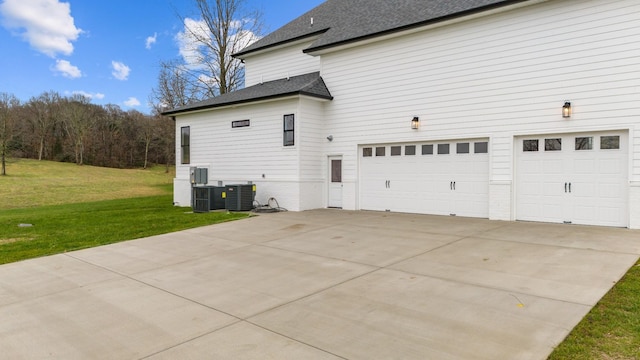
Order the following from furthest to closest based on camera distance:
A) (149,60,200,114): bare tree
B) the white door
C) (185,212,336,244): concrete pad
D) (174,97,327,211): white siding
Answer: (149,60,200,114): bare tree < the white door < (174,97,327,211): white siding < (185,212,336,244): concrete pad

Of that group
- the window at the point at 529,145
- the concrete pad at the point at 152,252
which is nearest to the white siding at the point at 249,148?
the concrete pad at the point at 152,252

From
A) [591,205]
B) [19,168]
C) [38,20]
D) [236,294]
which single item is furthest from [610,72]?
[19,168]

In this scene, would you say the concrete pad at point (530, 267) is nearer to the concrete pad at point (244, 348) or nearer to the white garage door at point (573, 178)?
the concrete pad at point (244, 348)

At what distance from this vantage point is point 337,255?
6875mm

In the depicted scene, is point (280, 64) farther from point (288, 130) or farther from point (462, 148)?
point (462, 148)

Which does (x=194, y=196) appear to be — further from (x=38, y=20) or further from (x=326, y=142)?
(x=38, y=20)

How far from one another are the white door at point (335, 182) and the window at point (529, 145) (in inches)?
238

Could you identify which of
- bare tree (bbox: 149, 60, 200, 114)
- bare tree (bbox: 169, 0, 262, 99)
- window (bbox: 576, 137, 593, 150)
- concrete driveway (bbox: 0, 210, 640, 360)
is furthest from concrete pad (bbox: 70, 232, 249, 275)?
bare tree (bbox: 149, 60, 200, 114)

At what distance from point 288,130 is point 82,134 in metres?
52.9

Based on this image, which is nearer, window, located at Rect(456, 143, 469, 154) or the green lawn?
the green lawn

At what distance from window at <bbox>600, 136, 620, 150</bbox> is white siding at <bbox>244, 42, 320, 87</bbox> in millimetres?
10289

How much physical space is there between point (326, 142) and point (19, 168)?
1796 inches

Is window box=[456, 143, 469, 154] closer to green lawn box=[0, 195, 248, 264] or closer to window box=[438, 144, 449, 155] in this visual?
window box=[438, 144, 449, 155]

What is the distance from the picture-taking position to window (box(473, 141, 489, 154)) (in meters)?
10.9
